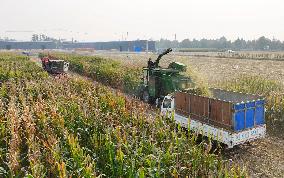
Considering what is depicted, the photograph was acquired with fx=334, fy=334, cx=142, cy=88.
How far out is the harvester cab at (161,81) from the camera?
15.2m

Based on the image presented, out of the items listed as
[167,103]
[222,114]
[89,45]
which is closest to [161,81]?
[167,103]

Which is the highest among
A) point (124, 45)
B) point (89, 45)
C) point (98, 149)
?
point (89, 45)

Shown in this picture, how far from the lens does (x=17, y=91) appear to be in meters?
16.5

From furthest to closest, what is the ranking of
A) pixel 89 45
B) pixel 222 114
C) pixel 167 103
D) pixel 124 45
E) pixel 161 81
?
pixel 89 45
pixel 124 45
pixel 161 81
pixel 167 103
pixel 222 114

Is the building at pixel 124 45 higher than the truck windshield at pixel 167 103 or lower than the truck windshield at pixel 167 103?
higher

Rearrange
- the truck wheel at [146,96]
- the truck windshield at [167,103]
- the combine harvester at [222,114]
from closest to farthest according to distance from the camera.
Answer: the combine harvester at [222,114] → the truck windshield at [167,103] → the truck wheel at [146,96]

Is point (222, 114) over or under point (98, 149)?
over

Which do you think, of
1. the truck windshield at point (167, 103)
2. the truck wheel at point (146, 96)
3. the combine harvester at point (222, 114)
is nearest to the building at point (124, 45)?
the truck wheel at point (146, 96)

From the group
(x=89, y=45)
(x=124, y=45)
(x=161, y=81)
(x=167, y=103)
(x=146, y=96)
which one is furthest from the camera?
(x=89, y=45)

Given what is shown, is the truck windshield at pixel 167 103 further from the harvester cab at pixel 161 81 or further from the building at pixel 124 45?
the building at pixel 124 45

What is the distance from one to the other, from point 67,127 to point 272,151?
21.5ft

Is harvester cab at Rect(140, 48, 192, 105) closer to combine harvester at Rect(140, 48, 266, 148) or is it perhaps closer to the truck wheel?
the truck wheel

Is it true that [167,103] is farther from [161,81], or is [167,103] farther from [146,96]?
[146,96]

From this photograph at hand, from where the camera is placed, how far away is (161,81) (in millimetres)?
16203
